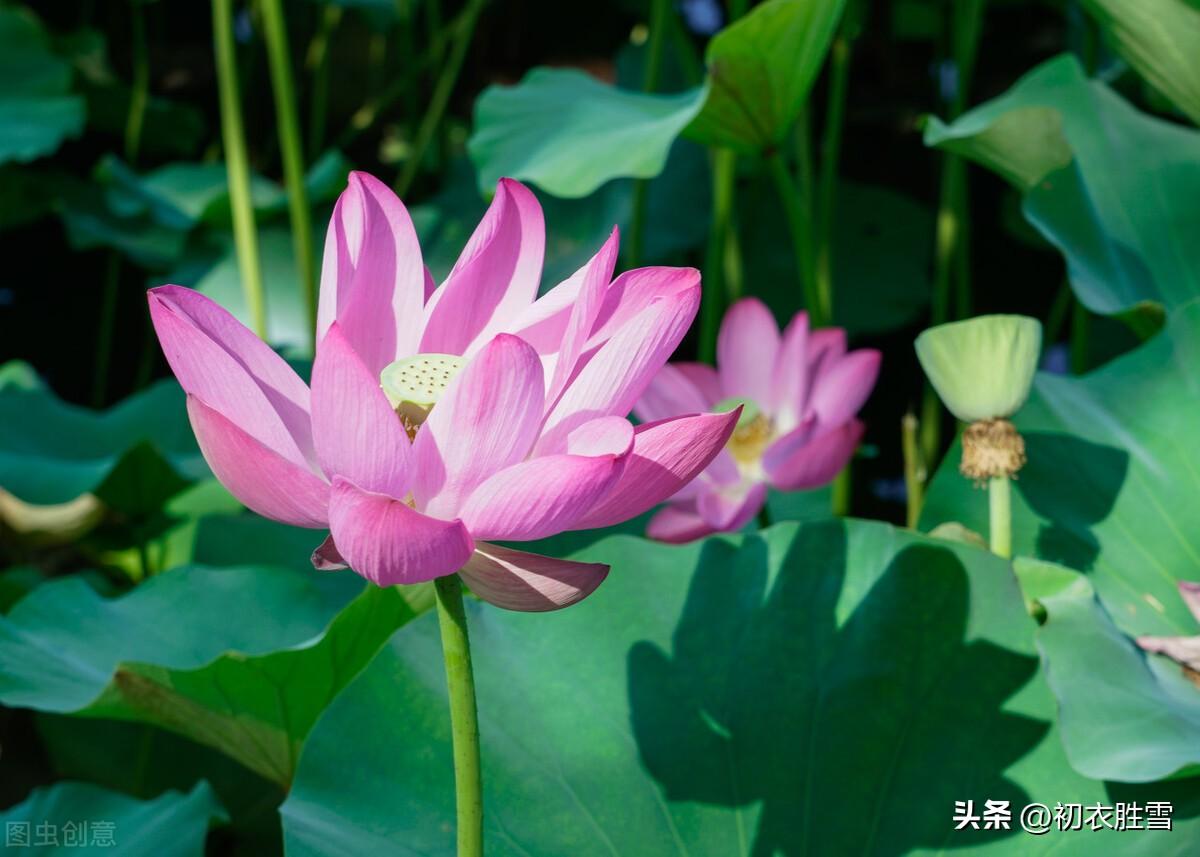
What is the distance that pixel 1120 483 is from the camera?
A: 835 mm

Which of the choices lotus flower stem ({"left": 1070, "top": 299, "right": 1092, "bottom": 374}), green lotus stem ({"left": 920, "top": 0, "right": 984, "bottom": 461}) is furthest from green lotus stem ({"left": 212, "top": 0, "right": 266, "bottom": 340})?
lotus flower stem ({"left": 1070, "top": 299, "right": 1092, "bottom": 374})

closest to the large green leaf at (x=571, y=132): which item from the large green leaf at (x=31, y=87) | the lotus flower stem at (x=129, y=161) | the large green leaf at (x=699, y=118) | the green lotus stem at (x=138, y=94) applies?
the large green leaf at (x=699, y=118)

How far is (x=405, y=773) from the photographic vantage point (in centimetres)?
67

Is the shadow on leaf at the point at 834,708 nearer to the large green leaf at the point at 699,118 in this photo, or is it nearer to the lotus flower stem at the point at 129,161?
the large green leaf at the point at 699,118

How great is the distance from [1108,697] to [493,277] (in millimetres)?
Answer: 405

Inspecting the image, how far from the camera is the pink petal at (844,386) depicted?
103cm

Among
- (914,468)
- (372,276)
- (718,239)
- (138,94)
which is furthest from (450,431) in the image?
(138,94)

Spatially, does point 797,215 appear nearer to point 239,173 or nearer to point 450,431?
point 450,431

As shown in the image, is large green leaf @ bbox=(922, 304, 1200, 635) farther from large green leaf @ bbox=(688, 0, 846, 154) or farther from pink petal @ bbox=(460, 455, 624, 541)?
pink petal @ bbox=(460, 455, 624, 541)

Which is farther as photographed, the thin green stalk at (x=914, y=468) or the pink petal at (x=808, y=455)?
the pink petal at (x=808, y=455)

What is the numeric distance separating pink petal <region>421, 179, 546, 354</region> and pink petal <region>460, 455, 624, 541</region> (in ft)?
0.41

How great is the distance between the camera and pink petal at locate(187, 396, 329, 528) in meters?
0.42

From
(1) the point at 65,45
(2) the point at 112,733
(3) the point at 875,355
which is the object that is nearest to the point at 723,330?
(3) the point at 875,355

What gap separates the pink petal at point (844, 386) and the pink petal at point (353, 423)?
2.09 ft
